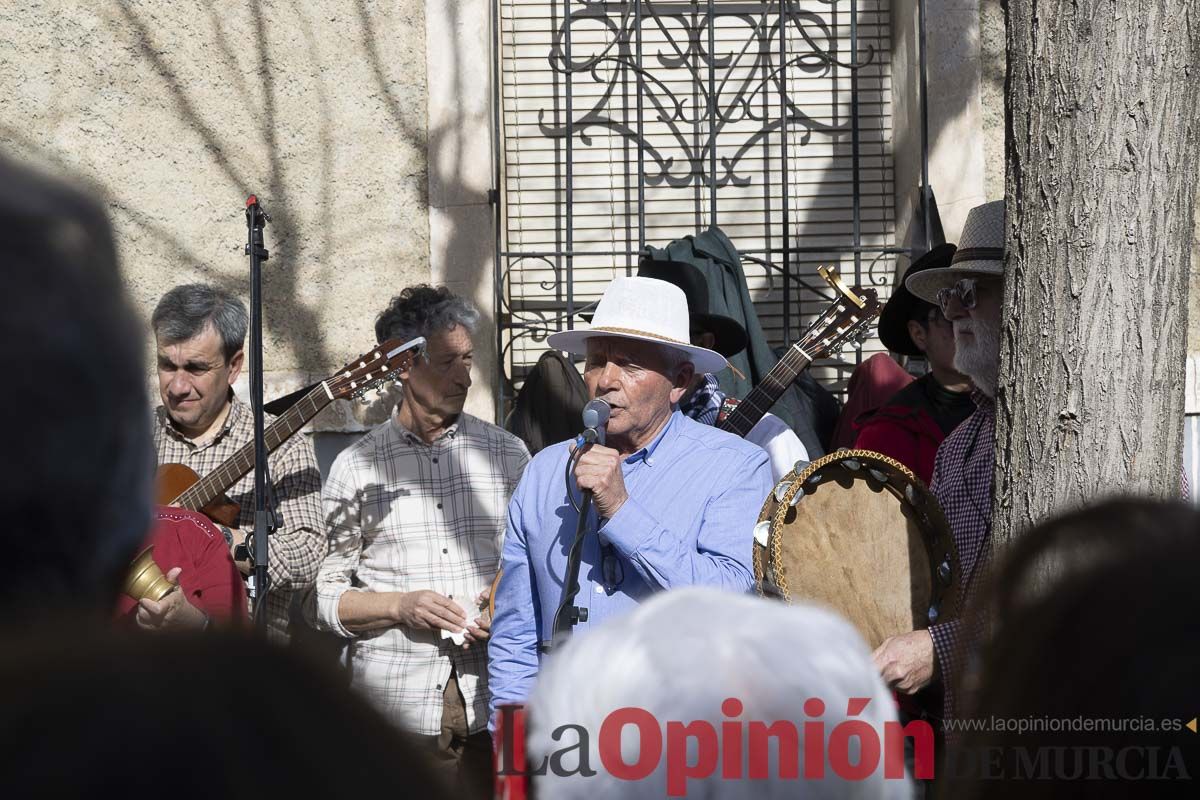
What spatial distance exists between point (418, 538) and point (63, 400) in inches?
136

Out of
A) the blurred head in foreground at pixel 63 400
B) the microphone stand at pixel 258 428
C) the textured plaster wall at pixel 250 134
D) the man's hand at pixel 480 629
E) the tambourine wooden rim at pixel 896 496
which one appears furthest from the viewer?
the textured plaster wall at pixel 250 134

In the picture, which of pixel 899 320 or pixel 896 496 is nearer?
pixel 896 496

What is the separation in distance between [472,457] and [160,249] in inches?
77.6

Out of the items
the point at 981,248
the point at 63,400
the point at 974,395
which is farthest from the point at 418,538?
the point at 63,400

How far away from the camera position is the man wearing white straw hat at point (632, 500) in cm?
313

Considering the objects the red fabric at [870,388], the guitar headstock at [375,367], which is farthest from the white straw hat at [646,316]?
the red fabric at [870,388]

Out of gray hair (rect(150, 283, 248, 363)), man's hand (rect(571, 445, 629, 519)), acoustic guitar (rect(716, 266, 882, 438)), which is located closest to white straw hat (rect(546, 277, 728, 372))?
man's hand (rect(571, 445, 629, 519))

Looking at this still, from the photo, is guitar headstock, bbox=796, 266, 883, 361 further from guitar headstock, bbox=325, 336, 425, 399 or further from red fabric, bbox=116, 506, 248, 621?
red fabric, bbox=116, 506, 248, 621

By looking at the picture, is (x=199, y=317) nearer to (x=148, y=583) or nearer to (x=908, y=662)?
(x=148, y=583)

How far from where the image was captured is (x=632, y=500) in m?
3.21

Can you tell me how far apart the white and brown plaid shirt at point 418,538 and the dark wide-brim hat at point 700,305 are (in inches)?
33.4

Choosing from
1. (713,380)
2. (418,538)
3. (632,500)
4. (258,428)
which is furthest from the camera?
(713,380)

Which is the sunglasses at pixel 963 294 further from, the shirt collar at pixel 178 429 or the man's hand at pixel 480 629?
the shirt collar at pixel 178 429

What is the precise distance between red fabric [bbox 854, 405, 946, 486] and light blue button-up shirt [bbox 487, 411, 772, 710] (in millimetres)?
541
